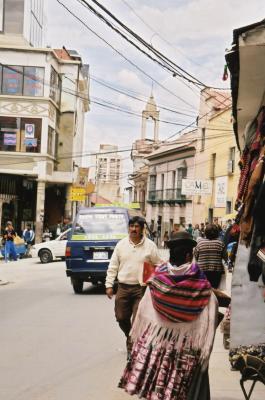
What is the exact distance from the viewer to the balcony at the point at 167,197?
163 feet

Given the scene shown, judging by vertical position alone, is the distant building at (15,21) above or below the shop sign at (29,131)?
above

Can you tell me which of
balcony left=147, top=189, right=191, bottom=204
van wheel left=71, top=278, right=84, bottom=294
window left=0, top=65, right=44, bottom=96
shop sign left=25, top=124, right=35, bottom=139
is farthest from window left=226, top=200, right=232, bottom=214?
van wheel left=71, top=278, right=84, bottom=294

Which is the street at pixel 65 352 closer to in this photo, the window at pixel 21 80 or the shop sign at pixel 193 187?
the shop sign at pixel 193 187

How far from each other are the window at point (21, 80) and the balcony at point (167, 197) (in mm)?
17188

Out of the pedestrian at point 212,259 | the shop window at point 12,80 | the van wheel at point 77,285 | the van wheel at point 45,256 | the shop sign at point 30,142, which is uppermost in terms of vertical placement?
the shop window at point 12,80

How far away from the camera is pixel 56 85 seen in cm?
3906

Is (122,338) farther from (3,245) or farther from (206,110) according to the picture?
(206,110)

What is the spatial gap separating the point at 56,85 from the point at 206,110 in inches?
421

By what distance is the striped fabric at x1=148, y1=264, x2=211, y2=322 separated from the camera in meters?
4.48

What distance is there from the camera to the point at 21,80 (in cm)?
3638

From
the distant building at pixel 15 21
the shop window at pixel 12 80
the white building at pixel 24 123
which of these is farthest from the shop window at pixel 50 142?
the distant building at pixel 15 21

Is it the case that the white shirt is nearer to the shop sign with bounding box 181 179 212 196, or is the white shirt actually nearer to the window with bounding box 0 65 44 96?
the shop sign with bounding box 181 179 212 196

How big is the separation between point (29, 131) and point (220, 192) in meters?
12.9

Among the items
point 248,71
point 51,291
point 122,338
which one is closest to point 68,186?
A: point 51,291
